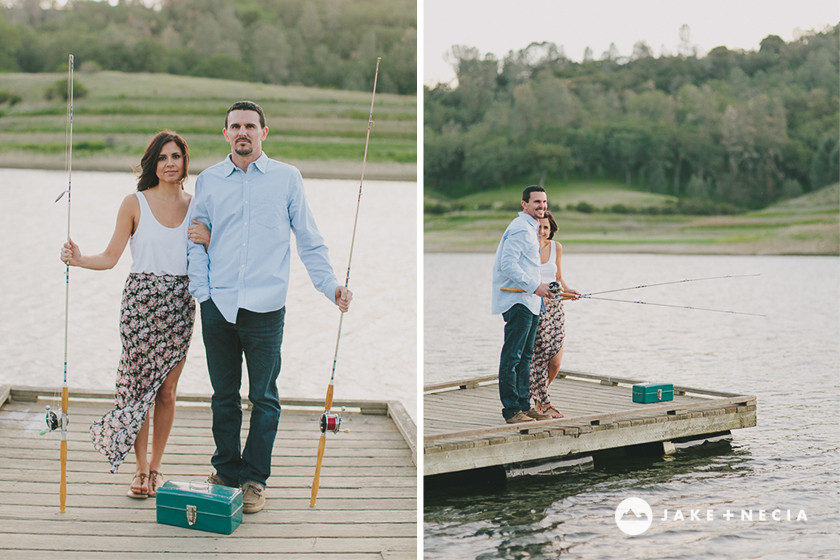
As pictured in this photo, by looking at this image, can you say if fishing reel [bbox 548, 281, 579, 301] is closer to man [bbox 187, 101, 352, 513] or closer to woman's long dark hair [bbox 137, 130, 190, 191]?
man [bbox 187, 101, 352, 513]

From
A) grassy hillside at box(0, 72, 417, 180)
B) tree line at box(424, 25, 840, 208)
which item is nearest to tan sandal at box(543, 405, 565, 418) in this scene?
tree line at box(424, 25, 840, 208)

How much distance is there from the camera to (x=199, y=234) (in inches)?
136

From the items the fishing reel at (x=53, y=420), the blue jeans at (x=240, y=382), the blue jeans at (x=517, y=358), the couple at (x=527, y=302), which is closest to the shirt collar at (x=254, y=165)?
the blue jeans at (x=240, y=382)

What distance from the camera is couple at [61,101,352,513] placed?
3453 mm

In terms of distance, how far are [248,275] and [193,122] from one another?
3368 cm

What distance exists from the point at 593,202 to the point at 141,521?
28602 millimetres

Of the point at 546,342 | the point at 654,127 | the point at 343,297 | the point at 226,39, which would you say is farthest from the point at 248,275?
the point at 226,39

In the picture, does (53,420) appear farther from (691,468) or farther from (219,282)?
(691,468)

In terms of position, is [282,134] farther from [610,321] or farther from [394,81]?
[610,321]

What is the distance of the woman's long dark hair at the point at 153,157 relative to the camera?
Answer: 3520 millimetres

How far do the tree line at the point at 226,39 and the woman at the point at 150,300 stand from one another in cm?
3479

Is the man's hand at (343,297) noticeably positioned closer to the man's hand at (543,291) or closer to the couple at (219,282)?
the couple at (219,282)

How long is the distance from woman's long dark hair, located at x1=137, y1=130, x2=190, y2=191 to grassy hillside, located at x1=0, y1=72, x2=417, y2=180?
95.9ft

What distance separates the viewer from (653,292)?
23672mm
